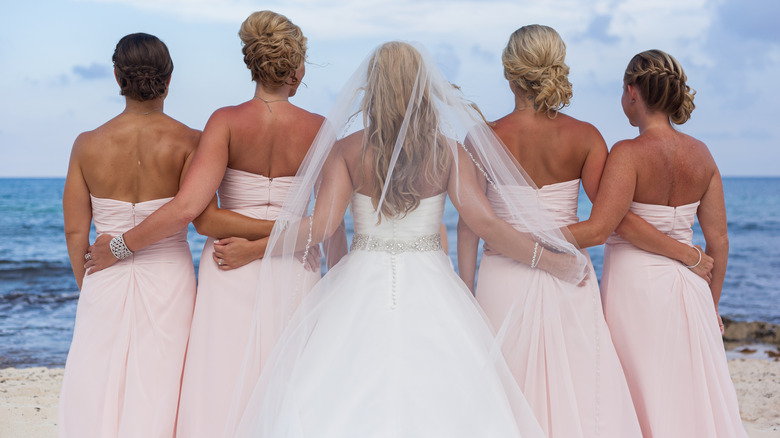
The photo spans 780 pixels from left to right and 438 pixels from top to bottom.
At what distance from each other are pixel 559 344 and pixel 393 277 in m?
0.93

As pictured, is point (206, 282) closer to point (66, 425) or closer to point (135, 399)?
point (135, 399)

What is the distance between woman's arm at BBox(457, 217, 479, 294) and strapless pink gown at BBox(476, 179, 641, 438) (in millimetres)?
102

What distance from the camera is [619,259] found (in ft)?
12.2

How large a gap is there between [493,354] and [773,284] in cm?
1509

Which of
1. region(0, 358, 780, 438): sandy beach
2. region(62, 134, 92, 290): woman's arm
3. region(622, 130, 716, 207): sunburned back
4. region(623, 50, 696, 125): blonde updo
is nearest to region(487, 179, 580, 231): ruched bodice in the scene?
region(622, 130, 716, 207): sunburned back

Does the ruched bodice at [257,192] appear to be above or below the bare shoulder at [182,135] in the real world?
below

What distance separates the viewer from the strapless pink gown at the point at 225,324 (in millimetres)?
3463

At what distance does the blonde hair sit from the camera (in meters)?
3.05

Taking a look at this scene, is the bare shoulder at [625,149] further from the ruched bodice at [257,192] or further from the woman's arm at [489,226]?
the ruched bodice at [257,192]

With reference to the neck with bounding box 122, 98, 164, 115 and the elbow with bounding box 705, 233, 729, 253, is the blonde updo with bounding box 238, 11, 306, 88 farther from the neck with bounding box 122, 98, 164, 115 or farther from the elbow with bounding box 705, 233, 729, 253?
the elbow with bounding box 705, 233, 729, 253

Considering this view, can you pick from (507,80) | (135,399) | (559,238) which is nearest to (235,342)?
(135,399)

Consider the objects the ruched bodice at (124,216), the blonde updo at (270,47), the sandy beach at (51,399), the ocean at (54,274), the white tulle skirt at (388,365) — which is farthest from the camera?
the ocean at (54,274)

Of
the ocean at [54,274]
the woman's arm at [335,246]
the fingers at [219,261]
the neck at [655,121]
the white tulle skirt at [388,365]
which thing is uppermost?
the neck at [655,121]

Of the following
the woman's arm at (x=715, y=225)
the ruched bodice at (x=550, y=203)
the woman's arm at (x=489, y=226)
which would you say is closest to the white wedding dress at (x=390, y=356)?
the woman's arm at (x=489, y=226)
